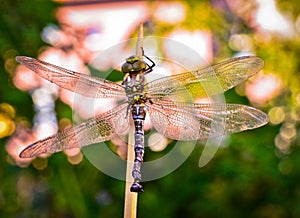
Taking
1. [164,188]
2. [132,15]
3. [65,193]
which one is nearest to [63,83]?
[65,193]

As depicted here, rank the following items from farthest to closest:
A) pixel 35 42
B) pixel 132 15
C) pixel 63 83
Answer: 1. pixel 132 15
2. pixel 35 42
3. pixel 63 83

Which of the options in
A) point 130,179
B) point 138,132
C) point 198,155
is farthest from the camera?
point 198,155

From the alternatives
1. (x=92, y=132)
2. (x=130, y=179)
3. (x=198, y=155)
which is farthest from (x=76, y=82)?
(x=198, y=155)

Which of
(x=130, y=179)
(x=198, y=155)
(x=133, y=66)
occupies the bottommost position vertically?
(x=130, y=179)

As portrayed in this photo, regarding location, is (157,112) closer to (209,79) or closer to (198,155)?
(209,79)

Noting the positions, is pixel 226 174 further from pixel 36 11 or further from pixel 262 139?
pixel 36 11

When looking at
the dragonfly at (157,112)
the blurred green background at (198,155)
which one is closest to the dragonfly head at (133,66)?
the dragonfly at (157,112)

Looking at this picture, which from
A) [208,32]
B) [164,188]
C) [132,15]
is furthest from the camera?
[132,15]
